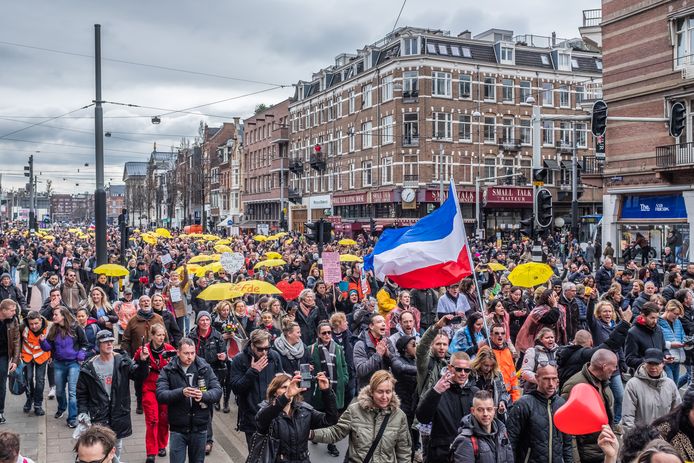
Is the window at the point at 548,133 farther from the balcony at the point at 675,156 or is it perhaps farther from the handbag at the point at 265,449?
the handbag at the point at 265,449

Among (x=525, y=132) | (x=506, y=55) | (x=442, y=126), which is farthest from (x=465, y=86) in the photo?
(x=525, y=132)

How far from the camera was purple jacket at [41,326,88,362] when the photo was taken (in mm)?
8938

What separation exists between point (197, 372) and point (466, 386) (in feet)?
8.60

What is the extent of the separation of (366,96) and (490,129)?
352 inches

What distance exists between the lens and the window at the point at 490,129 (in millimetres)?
47250

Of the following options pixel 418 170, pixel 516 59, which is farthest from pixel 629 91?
pixel 516 59

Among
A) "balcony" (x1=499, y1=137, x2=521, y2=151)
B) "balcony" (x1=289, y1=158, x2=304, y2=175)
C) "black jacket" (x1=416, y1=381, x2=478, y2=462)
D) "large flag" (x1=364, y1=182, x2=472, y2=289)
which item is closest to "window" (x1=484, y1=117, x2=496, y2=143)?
"balcony" (x1=499, y1=137, x2=521, y2=151)

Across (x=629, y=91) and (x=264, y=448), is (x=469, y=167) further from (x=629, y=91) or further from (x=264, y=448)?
(x=264, y=448)

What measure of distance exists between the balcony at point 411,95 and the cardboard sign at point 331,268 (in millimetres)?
32248

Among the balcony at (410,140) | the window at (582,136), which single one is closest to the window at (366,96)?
the balcony at (410,140)

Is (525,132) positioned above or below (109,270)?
above

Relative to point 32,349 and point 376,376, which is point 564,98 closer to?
point 32,349

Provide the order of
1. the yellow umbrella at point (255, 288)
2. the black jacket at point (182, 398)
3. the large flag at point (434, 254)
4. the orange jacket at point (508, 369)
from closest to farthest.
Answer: the black jacket at point (182, 398), the orange jacket at point (508, 369), the large flag at point (434, 254), the yellow umbrella at point (255, 288)

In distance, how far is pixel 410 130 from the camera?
148 feet
